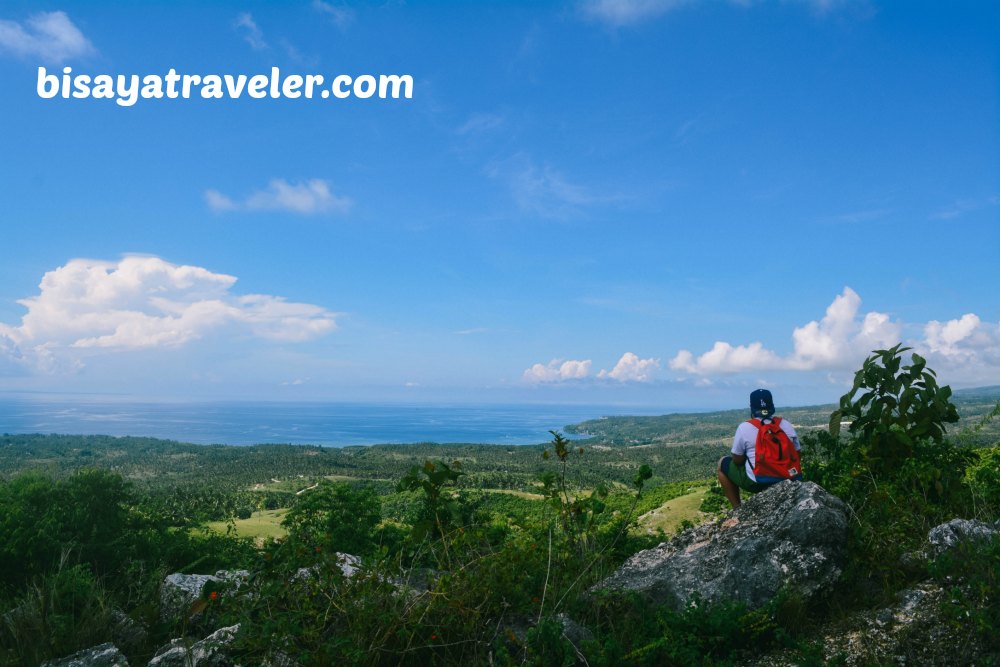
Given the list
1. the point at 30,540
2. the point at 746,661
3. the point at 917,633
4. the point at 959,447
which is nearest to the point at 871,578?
the point at 917,633

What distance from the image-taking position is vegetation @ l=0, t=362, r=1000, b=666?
4125mm

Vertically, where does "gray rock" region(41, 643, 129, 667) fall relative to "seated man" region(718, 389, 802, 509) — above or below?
below

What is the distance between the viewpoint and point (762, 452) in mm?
6414

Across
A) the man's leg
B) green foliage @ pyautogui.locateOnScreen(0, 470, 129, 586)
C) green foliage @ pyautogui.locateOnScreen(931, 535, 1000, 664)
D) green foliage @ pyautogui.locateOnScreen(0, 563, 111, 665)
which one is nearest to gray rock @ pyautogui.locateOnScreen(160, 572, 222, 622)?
green foliage @ pyautogui.locateOnScreen(0, 563, 111, 665)

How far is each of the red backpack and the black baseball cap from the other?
178mm

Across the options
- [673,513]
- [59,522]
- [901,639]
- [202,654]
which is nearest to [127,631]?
[202,654]

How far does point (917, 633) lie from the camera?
4012 mm

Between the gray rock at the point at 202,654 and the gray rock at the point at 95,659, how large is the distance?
1.24ft

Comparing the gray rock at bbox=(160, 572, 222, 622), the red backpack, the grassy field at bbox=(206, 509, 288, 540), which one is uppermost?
the red backpack

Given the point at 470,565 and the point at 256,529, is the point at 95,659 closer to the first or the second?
the point at 470,565

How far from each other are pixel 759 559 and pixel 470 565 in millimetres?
2450

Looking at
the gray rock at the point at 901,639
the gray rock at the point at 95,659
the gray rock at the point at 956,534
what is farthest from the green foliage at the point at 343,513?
the gray rock at the point at 956,534

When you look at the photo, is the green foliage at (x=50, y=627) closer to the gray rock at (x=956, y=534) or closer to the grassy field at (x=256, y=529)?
the grassy field at (x=256, y=529)

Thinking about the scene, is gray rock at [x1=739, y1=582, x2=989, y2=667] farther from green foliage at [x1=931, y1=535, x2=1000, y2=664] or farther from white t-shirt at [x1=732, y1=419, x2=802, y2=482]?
white t-shirt at [x1=732, y1=419, x2=802, y2=482]
